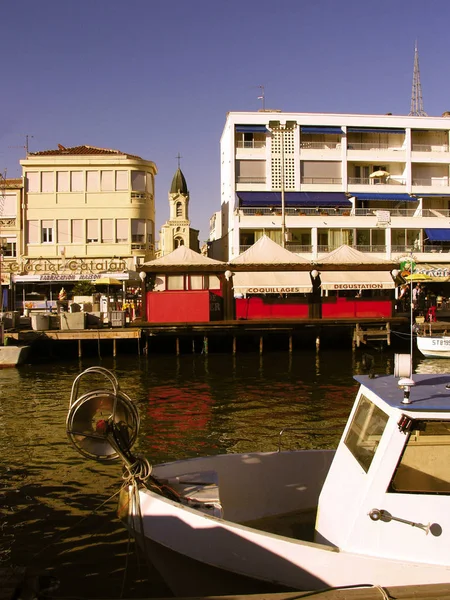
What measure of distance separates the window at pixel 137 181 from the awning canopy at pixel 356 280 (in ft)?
72.8

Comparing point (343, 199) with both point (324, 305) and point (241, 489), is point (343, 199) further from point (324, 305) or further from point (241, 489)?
point (241, 489)

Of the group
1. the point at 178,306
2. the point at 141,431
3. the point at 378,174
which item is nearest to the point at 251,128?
the point at 378,174

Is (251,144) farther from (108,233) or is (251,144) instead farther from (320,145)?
(108,233)

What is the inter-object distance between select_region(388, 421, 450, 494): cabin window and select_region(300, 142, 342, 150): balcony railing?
47.6 m

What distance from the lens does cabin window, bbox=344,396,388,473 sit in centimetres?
644

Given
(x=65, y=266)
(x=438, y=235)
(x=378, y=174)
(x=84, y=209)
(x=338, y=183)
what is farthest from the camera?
(x=338, y=183)

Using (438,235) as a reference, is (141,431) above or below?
below

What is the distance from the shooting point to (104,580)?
7.49m

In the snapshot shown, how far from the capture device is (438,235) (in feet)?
158

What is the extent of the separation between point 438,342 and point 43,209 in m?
33.9

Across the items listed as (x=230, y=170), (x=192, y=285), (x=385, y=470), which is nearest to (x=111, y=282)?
(x=192, y=285)

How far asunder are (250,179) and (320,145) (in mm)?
7183

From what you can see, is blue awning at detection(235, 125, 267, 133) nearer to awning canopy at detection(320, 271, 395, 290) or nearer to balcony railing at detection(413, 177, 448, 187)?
balcony railing at detection(413, 177, 448, 187)

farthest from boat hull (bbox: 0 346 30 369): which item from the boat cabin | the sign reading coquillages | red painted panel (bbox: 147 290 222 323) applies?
the boat cabin
